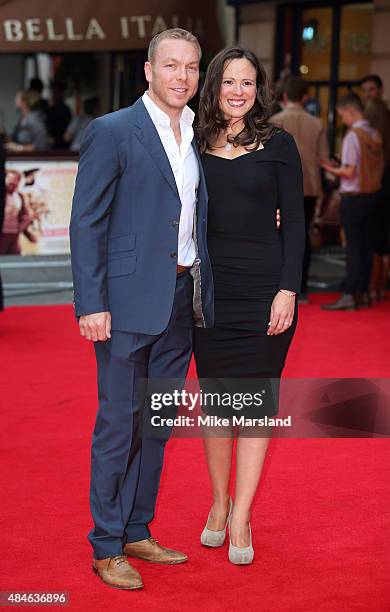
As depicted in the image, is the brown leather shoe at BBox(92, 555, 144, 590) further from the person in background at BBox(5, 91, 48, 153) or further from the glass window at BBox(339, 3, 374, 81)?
the person in background at BBox(5, 91, 48, 153)

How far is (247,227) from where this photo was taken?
15.0ft

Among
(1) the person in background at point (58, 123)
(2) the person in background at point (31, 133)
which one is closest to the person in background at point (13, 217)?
(2) the person in background at point (31, 133)

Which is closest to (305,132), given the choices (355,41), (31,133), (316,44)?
(355,41)

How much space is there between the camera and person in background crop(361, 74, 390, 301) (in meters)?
10.9

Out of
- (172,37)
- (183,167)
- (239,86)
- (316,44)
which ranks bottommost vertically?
(316,44)

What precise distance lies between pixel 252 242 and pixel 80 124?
13.0 m

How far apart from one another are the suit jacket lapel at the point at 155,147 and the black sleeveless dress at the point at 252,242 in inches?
13.4

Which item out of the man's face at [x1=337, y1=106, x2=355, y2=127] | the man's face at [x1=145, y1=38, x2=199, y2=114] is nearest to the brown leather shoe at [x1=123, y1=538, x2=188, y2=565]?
the man's face at [x1=145, y1=38, x2=199, y2=114]

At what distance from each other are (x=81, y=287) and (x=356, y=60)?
39.1 ft

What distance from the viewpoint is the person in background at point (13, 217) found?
12672mm

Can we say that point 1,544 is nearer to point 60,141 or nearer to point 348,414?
point 348,414

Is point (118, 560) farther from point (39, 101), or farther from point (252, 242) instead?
point (39, 101)

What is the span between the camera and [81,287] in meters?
4.23

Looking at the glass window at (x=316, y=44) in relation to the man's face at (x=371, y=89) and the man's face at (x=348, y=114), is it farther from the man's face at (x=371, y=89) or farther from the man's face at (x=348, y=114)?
the man's face at (x=348, y=114)
